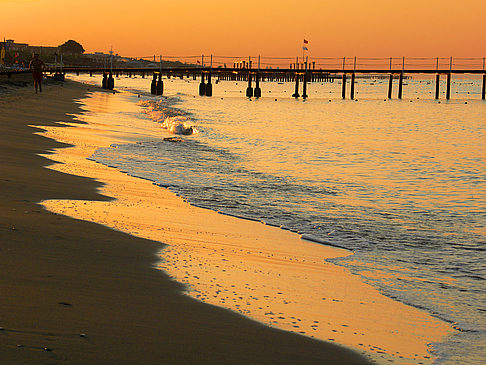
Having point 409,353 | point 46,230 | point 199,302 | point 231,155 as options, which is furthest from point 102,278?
point 231,155

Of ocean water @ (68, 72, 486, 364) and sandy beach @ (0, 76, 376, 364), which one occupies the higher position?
sandy beach @ (0, 76, 376, 364)

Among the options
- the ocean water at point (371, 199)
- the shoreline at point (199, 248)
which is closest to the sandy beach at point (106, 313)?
the shoreline at point (199, 248)

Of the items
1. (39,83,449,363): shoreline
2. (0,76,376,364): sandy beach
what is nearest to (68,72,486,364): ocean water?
(39,83,449,363): shoreline

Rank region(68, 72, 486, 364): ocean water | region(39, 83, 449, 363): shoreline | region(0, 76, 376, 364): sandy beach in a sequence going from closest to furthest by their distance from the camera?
region(0, 76, 376, 364): sandy beach
region(39, 83, 449, 363): shoreline
region(68, 72, 486, 364): ocean water

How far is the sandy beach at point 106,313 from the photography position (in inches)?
151

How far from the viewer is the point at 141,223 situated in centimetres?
822

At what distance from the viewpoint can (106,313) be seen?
4.48m

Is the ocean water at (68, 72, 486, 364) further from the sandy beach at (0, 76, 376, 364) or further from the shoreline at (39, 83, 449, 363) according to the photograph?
the sandy beach at (0, 76, 376, 364)

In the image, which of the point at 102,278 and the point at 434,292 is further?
the point at 434,292

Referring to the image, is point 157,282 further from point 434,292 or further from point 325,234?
point 325,234

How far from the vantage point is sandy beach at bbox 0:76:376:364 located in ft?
12.6

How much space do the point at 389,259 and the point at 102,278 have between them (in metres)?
3.74

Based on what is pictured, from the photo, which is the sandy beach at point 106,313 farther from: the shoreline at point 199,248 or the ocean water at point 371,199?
the ocean water at point 371,199

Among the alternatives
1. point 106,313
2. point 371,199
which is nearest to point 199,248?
point 106,313
